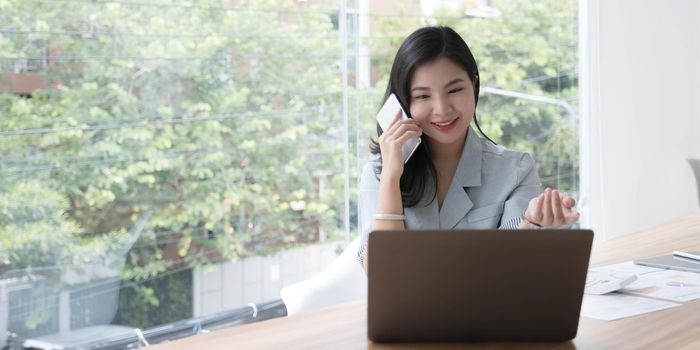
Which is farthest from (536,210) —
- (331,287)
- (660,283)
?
(331,287)

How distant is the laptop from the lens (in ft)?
5.19

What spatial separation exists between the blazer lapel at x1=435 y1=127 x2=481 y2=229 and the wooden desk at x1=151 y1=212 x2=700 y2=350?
63 cm

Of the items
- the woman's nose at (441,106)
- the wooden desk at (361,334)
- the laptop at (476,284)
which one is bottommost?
the wooden desk at (361,334)

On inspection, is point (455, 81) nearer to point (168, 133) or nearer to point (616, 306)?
point (616, 306)

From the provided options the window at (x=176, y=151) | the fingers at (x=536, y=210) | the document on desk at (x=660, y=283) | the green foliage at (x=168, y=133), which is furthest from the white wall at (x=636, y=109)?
the fingers at (x=536, y=210)

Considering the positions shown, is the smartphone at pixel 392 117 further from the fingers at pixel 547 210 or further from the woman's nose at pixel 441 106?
the fingers at pixel 547 210

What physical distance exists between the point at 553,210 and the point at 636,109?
134 inches

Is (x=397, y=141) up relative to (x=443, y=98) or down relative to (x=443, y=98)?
down

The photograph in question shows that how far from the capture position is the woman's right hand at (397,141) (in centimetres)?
254

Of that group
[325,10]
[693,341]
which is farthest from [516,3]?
[693,341]

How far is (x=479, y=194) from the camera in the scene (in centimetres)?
262

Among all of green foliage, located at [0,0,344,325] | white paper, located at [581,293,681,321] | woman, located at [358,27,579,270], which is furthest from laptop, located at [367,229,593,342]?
green foliage, located at [0,0,344,325]

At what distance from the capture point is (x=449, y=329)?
65.9 inches

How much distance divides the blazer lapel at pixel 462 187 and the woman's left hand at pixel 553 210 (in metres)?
0.55
